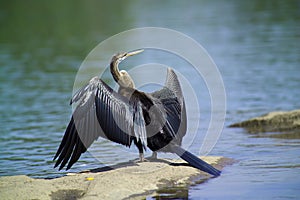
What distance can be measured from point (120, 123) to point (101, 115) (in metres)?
0.25

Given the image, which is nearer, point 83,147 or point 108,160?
point 83,147

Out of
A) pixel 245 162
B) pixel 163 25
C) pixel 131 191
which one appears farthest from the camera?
pixel 163 25

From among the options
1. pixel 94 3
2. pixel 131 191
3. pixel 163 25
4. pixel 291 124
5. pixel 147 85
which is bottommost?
pixel 131 191

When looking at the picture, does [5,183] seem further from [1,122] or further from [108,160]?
[1,122]

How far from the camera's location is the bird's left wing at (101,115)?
8.12 m

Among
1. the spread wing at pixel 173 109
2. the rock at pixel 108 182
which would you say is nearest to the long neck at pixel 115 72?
the spread wing at pixel 173 109

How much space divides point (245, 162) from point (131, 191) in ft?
6.58

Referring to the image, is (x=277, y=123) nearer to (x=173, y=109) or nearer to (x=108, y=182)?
(x=173, y=109)

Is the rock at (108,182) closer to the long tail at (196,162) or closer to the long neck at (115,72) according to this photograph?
the long tail at (196,162)

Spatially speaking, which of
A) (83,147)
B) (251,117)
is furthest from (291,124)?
(83,147)

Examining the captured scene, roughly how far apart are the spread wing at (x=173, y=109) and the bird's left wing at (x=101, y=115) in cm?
54

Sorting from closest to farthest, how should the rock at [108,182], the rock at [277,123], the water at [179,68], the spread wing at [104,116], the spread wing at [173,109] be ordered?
the rock at [108,182] < the spread wing at [104,116] < the spread wing at [173,109] < the water at [179,68] < the rock at [277,123]

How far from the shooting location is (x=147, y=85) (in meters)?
15.1

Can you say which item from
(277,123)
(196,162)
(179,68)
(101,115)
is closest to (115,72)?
(101,115)
